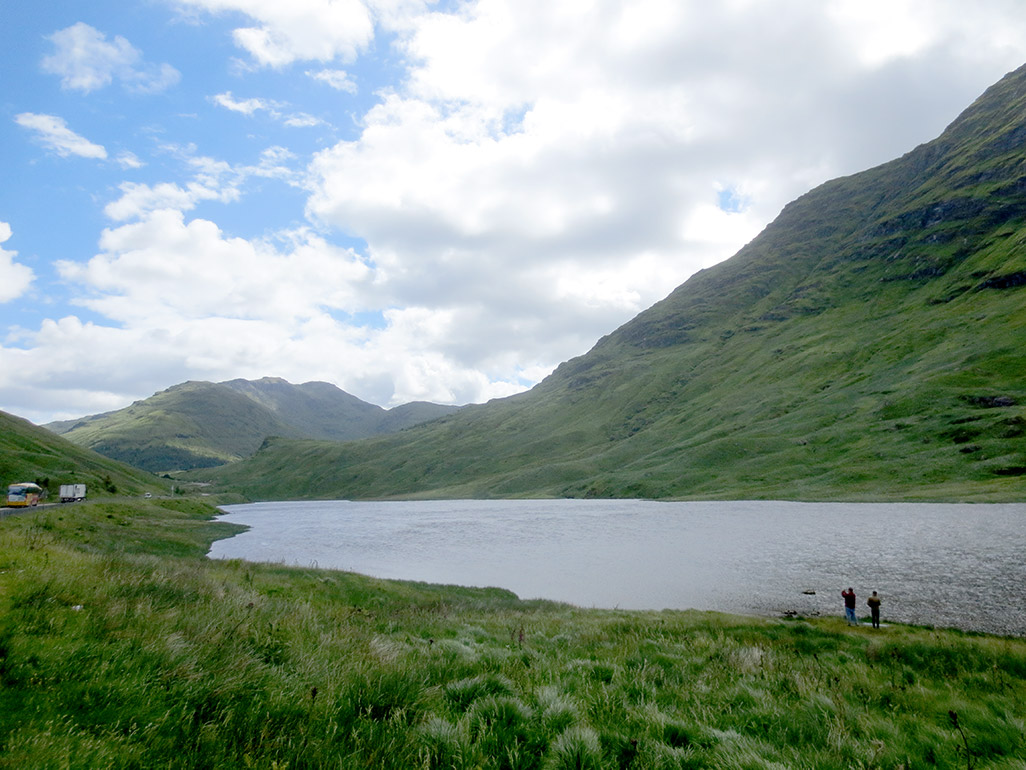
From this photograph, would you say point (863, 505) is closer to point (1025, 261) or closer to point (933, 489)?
point (933, 489)

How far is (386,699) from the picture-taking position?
6828 mm

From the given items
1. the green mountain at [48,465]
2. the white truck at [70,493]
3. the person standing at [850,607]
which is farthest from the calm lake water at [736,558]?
the green mountain at [48,465]

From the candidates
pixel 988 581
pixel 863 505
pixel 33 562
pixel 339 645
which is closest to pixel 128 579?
pixel 33 562

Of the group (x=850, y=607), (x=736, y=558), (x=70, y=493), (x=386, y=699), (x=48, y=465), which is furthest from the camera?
(x=48, y=465)

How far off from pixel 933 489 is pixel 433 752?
130m

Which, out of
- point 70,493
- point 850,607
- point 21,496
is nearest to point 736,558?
point 850,607

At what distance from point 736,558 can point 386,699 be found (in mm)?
53115

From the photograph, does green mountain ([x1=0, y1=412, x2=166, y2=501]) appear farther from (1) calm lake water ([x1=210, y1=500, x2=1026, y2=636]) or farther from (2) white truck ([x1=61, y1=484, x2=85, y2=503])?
(1) calm lake water ([x1=210, y1=500, x2=1026, y2=636])

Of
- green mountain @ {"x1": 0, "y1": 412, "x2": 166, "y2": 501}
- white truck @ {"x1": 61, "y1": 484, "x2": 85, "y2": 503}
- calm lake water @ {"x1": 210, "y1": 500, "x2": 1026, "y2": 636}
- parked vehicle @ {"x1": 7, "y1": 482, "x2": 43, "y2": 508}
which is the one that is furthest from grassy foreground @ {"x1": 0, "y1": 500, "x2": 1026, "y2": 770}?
green mountain @ {"x1": 0, "y1": 412, "x2": 166, "y2": 501}

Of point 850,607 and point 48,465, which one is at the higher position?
point 48,465

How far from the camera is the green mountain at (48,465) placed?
92250 mm

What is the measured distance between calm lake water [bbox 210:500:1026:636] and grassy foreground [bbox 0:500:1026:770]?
A: 23059 mm

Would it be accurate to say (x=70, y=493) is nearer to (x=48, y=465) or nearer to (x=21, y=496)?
(x=21, y=496)

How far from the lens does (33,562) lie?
33.4 feet
